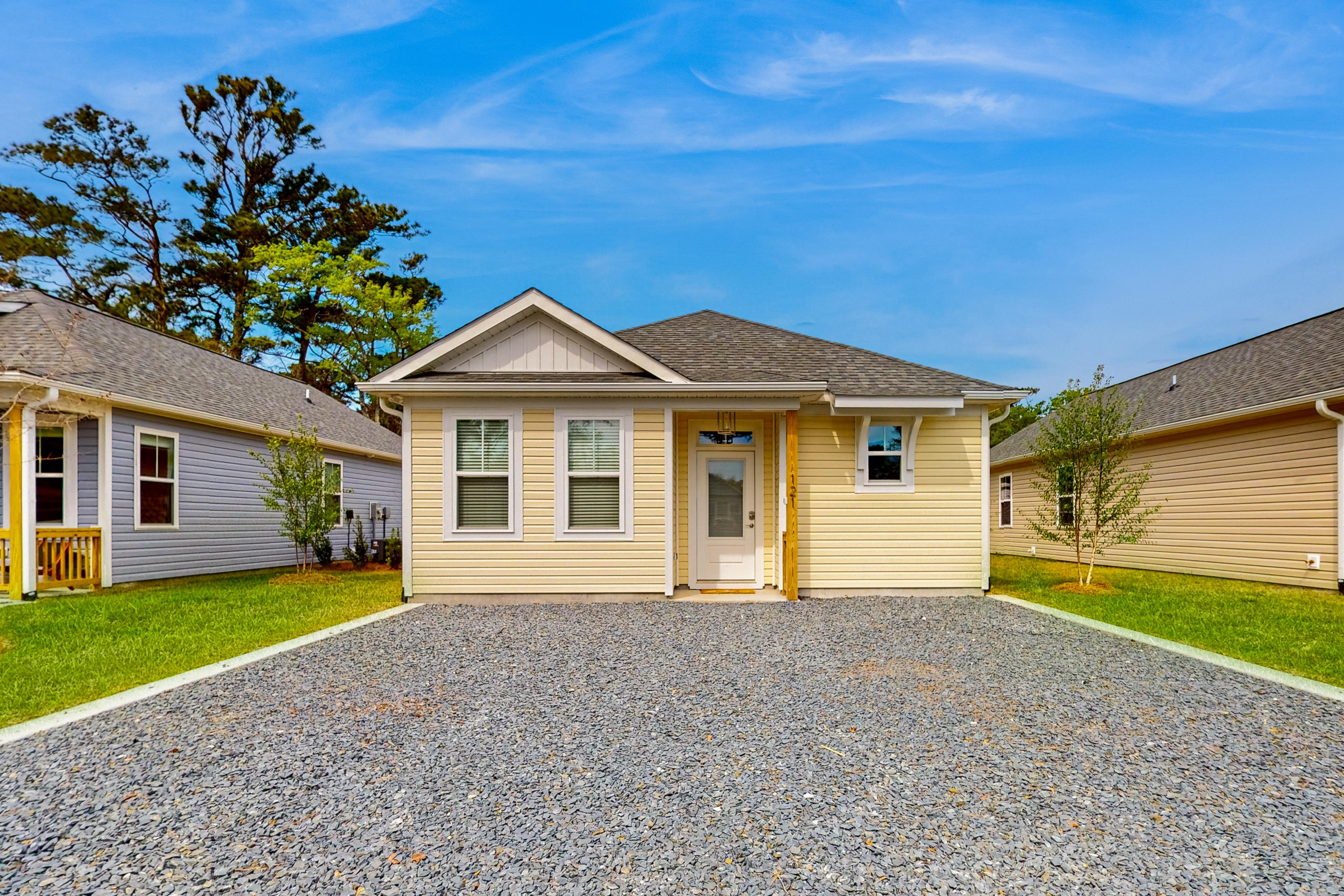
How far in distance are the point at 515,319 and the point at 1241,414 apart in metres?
12.2

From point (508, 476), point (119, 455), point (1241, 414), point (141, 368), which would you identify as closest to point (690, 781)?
point (508, 476)

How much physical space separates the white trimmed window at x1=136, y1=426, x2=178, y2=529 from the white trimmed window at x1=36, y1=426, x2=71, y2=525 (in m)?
0.89

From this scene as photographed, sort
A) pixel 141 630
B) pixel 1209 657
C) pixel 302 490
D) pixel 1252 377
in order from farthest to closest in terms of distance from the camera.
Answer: pixel 1252 377 < pixel 302 490 < pixel 141 630 < pixel 1209 657

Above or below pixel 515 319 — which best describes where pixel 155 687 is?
below

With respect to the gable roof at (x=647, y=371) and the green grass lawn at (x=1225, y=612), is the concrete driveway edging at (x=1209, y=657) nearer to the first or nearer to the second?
the green grass lawn at (x=1225, y=612)

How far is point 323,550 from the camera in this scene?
42.8 ft

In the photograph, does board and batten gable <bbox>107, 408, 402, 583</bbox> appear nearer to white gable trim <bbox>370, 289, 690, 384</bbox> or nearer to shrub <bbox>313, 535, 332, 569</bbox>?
shrub <bbox>313, 535, 332, 569</bbox>

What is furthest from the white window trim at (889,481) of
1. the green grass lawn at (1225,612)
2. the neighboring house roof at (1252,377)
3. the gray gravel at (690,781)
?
the neighboring house roof at (1252,377)

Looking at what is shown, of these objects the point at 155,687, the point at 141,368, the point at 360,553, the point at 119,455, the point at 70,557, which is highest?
the point at 141,368

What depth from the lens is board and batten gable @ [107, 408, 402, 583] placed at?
10.4 m

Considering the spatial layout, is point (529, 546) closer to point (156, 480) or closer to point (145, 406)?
point (145, 406)

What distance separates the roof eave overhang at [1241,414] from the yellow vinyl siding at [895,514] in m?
5.17

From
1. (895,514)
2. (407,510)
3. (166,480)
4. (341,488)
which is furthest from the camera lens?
(341,488)

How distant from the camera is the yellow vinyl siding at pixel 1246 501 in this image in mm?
10031
